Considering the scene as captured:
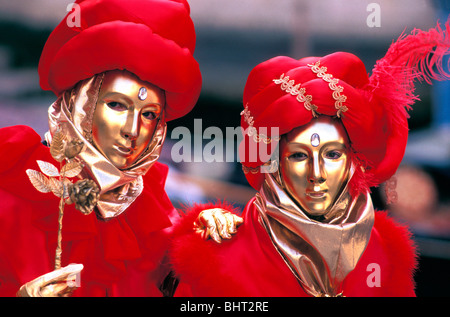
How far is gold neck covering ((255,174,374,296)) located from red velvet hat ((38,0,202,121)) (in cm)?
51

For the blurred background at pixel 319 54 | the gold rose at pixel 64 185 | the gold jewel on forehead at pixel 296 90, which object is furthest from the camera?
the blurred background at pixel 319 54

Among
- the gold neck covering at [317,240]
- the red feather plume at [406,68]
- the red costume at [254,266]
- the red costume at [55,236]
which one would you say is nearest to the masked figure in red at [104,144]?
the red costume at [55,236]

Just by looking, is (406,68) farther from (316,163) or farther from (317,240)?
(317,240)

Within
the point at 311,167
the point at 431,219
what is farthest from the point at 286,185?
the point at 431,219

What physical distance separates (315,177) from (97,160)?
0.72 metres

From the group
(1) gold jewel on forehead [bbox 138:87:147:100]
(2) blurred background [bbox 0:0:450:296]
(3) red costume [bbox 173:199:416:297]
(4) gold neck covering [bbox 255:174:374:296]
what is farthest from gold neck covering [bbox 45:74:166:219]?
(2) blurred background [bbox 0:0:450:296]

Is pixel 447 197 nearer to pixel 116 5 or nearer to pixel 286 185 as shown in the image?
pixel 286 185

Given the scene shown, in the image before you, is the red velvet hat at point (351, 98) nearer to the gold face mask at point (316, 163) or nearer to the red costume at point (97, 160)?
the gold face mask at point (316, 163)

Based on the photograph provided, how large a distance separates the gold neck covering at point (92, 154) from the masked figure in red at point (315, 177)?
9.6 inches

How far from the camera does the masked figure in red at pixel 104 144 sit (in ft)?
5.77

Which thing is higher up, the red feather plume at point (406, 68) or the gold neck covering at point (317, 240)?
the red feather plume at point (406, 68)

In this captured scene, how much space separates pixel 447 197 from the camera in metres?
2.71

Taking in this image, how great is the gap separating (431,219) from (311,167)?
1130 millimetres

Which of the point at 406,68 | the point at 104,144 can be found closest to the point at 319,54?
the point at 406,68
